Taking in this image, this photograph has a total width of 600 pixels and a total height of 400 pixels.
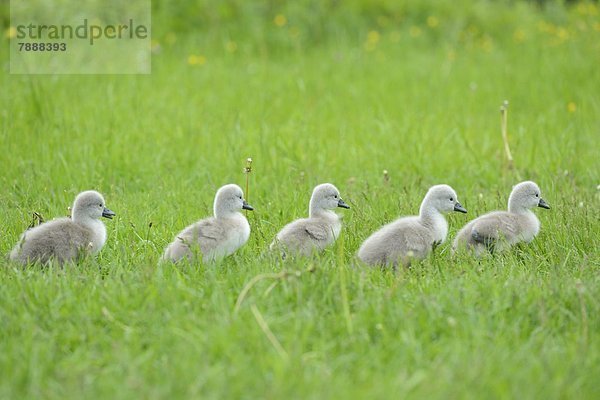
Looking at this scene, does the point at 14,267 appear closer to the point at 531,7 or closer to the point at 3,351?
the point at 3,351

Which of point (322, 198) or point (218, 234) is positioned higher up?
point (322, 198)

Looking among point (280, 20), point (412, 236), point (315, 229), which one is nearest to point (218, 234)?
point (315, 229)

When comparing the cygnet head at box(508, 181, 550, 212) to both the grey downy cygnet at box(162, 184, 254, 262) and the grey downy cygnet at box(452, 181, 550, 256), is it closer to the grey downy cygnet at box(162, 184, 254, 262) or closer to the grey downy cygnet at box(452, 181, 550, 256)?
the grey downy cygnet at box(452, 181, 550, 256)

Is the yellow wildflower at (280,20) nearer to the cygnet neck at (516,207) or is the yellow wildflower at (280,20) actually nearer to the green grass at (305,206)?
the green grass at (305,206)

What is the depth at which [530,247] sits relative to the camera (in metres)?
Answer: 6.66

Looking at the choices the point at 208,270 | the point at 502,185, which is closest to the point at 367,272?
the point at 208,270

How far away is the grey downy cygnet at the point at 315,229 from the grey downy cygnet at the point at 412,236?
A: 312 millimetres

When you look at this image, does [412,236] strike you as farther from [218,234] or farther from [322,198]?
[218,234]

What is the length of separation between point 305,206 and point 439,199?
136cm

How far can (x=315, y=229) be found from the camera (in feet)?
20.8

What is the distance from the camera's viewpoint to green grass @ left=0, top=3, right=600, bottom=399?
454 centimetres

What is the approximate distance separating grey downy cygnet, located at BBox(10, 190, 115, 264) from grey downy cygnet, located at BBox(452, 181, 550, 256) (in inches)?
100

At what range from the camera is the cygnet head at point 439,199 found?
6.53m

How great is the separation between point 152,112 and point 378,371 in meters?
6.23
